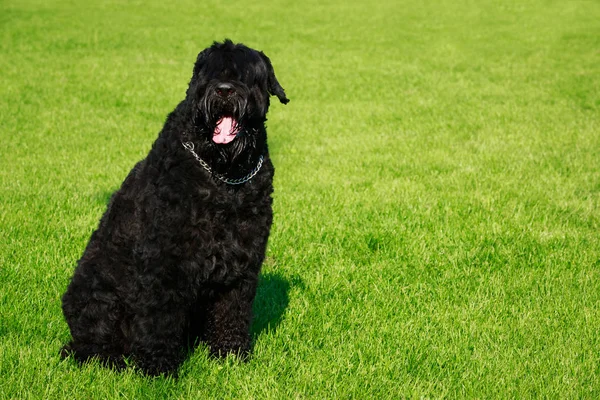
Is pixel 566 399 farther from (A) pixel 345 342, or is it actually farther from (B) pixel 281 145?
(B) pixel 281 145

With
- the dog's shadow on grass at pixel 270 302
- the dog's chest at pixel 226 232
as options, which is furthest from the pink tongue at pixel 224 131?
the dog's shadow on grass at pixel 270 302

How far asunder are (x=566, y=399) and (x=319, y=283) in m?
2.75

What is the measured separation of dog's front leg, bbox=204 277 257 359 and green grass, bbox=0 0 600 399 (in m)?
0.13

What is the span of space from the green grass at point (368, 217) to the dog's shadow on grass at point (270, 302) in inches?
1.2

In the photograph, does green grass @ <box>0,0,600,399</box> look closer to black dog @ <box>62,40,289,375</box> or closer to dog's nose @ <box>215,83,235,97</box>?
black dog @ <box>62,40,289,375</box>

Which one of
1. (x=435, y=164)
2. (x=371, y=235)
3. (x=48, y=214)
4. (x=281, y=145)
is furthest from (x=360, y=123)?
(x=48, y=214)

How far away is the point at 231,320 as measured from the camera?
5.25 meters

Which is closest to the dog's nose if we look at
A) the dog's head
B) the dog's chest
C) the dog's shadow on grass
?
the dog's head

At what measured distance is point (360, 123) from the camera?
15.2 m

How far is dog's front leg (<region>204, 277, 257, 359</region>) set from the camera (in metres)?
5.19

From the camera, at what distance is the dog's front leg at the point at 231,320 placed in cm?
519

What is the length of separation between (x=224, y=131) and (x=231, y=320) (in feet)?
5.29

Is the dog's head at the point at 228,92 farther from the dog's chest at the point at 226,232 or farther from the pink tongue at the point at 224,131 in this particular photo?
the dog's chest at the point at 226,232

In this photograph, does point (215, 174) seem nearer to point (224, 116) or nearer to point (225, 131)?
point (225, 131)
